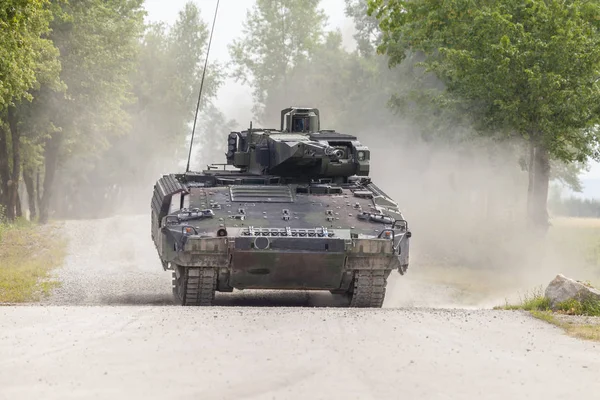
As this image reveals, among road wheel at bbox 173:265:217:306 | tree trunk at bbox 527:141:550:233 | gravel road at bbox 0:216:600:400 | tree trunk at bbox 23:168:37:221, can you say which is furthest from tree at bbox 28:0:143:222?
gravel road at bbox 0:216:600:400

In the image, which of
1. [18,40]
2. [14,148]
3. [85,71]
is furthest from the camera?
[85,71]

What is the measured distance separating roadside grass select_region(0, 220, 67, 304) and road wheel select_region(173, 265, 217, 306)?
4.09 m

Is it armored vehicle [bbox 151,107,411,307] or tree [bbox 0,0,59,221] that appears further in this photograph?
tree [bbox 0,0,59,221]

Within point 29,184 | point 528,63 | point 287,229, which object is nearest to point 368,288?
point 287,229

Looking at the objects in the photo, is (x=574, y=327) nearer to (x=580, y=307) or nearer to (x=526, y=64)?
(x=580, y=307)

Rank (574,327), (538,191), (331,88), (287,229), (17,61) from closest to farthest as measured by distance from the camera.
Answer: (574,327) < (287,229) < (17,61) < (538,191) < (331,88)

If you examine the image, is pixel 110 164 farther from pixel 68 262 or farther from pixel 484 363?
pixel 484 363

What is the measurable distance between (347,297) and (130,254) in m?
13.5

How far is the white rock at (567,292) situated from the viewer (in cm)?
1523

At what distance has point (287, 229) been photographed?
48.0 ft

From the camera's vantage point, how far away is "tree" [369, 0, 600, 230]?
25547mm

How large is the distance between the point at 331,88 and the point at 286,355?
5830cm

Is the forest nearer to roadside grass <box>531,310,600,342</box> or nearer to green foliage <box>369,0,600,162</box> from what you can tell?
green foliage <box>369,0,600,162</box>

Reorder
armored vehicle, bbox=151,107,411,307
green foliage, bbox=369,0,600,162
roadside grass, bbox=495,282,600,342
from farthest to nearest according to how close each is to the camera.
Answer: green foliage, bbox=369,0,600,162, armored vehicle, bbox=151,107,411,307, roadside grass, bbox=495,282,600,342
